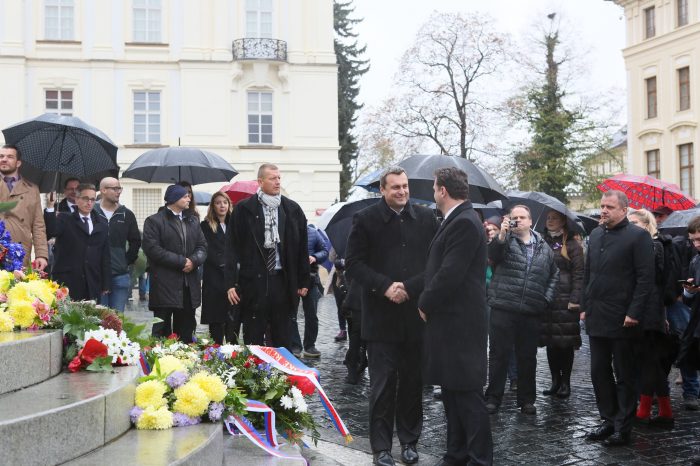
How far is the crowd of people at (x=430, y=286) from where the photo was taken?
6219 millimetres

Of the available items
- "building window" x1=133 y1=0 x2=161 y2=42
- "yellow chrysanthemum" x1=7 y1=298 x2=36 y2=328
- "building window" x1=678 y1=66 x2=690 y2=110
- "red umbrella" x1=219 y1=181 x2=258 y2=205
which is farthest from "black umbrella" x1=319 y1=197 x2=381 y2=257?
"building window" x1=678 y1=66 x2=690 y2=110

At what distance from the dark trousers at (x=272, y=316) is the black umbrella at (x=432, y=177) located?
1963 mm

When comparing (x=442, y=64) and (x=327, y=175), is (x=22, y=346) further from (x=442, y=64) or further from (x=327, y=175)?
(x=442, y=64)

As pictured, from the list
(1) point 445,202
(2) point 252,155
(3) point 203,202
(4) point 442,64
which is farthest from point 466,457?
(4) point 442,64

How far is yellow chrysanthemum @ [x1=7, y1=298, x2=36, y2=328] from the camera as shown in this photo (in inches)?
213

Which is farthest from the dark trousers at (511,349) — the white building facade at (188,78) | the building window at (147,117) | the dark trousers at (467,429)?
the building window at (147,117)

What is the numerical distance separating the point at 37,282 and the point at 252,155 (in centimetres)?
3088

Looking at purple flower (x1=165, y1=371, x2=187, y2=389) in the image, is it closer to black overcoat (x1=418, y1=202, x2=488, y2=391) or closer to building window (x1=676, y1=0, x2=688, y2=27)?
black overcoat (x1=418, y1=202, x2=488, y2=391)

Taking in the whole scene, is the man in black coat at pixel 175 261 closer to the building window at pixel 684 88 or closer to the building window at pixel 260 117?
the building window at pixel 260 117

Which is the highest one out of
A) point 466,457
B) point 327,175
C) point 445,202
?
point 327,175

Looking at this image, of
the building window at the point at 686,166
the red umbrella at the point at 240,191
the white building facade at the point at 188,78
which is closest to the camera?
the red umbrella at the point at 240,191

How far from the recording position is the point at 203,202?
23.1 meters

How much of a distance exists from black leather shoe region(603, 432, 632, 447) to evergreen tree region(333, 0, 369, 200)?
137 feet

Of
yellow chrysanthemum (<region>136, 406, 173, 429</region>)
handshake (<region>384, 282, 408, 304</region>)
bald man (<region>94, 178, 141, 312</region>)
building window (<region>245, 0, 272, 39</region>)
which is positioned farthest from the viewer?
building window (<region>245, 0, 272, 39</region>)
